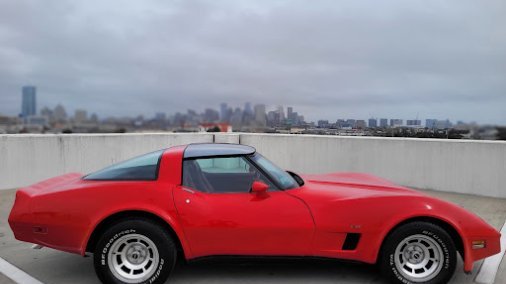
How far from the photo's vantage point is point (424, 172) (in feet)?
27.3

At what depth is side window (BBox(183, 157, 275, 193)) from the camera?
3.72m

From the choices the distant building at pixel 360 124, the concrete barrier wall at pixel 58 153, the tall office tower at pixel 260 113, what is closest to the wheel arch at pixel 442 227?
the distant building at pixel 360 124

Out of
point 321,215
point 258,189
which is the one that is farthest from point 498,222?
point 258,189

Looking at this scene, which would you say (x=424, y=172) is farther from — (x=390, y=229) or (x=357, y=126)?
(x=390, y=229)

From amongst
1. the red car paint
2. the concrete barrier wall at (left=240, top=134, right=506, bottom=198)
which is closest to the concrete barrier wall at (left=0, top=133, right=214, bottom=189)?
the concrete barrier wall at (left=240, top=134, right=506, bottom=198)

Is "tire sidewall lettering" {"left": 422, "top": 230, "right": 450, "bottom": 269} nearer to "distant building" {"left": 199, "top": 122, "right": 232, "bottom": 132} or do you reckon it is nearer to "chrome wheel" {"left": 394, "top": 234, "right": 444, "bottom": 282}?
"chrome wheel" {"left": 394, "top": 234, "right": 444, "bottom": 282}

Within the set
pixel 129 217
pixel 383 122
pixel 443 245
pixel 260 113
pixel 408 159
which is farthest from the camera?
pixel 260 113

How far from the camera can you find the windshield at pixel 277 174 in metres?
3.79

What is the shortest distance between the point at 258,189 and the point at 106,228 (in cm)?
130

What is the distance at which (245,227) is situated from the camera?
11.6 ft

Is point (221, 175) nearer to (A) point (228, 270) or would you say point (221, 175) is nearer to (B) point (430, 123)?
(A) point (228, 270)

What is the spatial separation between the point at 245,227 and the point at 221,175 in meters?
0.67

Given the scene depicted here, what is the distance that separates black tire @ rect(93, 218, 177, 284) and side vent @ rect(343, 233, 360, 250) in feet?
4.57

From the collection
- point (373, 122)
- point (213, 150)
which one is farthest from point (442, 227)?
point (373, 122)
